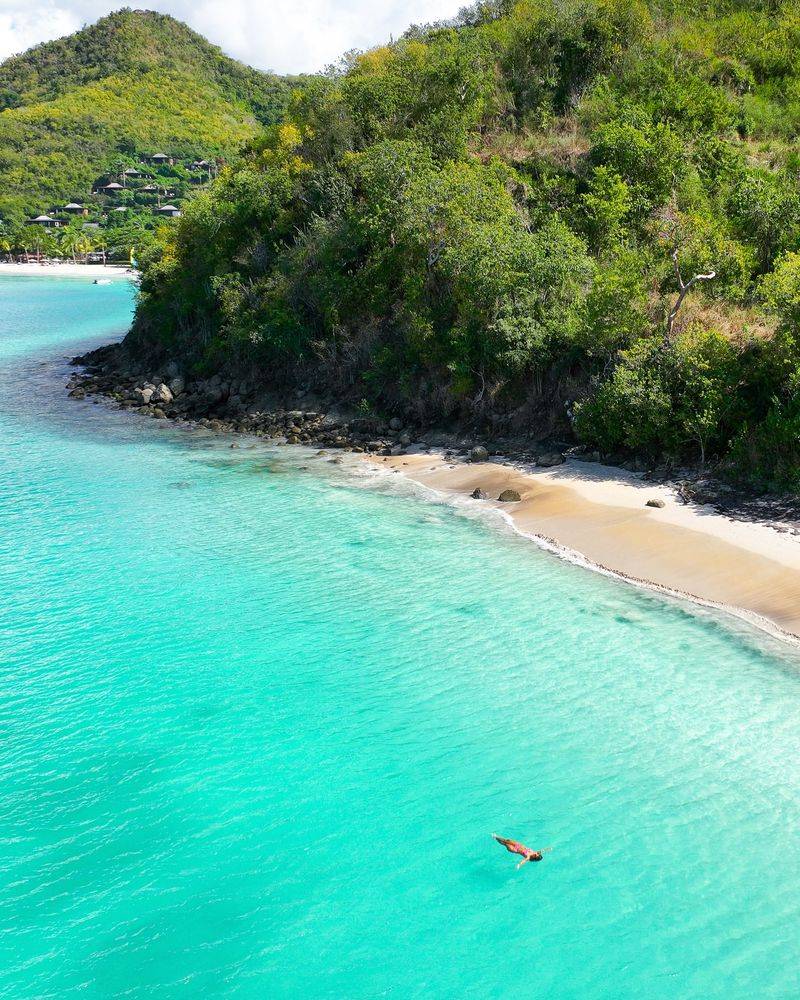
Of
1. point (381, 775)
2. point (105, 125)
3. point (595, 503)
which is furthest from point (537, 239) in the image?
point (105, 125)

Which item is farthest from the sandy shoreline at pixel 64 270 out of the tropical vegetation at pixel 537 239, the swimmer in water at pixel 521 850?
the swimmer in water at pixel 521 850

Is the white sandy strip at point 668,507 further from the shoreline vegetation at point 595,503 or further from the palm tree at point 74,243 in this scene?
the palm tree at point 74,243

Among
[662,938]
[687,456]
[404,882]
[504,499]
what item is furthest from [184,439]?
[662,938]

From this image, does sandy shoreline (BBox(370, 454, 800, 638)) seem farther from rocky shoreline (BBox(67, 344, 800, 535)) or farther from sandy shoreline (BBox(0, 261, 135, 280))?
sandy shoreline (BBox(0, 261, 135, 280))

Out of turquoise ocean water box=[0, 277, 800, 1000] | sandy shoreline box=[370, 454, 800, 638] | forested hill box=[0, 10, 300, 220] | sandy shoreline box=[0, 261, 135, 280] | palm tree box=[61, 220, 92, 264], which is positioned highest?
forested hill box=[0, 10, 300, 220]

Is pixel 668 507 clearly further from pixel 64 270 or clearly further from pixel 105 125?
pixel 105 125

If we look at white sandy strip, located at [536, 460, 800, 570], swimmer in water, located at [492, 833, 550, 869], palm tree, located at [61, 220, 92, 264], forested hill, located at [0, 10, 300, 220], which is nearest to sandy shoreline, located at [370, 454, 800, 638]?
white sandy strip, located at [536, 460, 800, 570]
